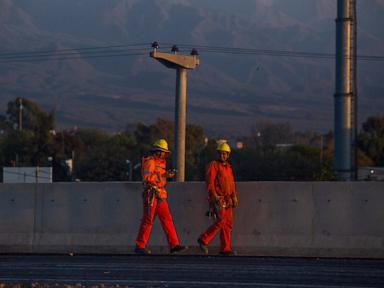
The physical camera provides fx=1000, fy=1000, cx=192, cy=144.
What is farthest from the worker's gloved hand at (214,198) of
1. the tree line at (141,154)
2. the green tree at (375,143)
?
the green tree at (375,143)

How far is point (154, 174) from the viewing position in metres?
16.9

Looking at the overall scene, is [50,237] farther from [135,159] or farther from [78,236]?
[135,159]

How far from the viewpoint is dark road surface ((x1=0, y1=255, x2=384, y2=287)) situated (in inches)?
531

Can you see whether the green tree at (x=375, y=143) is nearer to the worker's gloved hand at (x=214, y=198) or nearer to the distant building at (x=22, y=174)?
the distant building at (x=22, y=174)

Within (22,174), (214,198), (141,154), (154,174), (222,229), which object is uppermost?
(141,154)

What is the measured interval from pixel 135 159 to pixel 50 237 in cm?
5218

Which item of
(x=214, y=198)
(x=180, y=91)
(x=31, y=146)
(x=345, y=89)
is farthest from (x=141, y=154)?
(x=214, y=198)

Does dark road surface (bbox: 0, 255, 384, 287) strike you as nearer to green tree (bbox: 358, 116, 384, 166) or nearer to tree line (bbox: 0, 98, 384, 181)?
tree line (bbox: 0, 98, 384, 181)

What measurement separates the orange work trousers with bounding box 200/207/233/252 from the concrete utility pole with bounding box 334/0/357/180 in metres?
17.3

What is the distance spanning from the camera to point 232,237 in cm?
1714

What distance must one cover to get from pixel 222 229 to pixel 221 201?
0.47 m

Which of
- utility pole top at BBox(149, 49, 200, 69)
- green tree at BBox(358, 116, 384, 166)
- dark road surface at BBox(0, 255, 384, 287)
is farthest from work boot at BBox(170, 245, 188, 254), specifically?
green tree at BBox(358, 116, 384, 166)

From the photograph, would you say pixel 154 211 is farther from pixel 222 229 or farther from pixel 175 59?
pixel 175 59

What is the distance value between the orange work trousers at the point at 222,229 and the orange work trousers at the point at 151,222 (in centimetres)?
52
